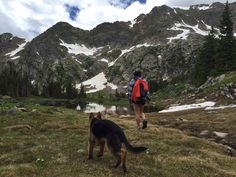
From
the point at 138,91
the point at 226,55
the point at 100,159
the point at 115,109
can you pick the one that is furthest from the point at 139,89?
the point at 115,109

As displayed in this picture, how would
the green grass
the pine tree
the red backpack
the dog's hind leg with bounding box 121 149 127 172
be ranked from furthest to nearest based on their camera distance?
the pine tree, the red backpack, the green grass, the dog's hind leg with bounding box 121 149 127 172

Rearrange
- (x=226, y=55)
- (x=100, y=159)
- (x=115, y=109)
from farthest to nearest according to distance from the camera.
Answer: (x=115, y=109) < (x=226, y=55) < (x=100, y=159)

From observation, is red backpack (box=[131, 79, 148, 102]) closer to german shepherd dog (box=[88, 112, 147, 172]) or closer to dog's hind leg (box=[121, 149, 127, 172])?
german shepherd dog (box=[88, 112, 147, 172])

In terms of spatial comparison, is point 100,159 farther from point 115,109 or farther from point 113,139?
point 115,109

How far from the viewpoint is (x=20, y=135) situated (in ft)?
78.8

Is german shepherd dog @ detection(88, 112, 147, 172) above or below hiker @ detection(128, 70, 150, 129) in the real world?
below

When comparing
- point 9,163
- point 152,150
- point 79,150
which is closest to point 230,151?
point 152,150

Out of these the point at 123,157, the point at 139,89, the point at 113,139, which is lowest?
the point at 123,157

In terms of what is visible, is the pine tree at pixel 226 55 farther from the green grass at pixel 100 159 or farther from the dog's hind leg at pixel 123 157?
the dog's hind leg at pixel 123 157

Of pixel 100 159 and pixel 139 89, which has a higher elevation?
pixel 139 89

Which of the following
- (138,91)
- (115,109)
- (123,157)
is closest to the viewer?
(123,157)

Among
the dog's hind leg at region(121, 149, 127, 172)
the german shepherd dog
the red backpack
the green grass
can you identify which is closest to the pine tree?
the green grass

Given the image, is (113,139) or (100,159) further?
(100,159)

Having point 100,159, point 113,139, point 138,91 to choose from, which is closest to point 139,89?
point 138,91
